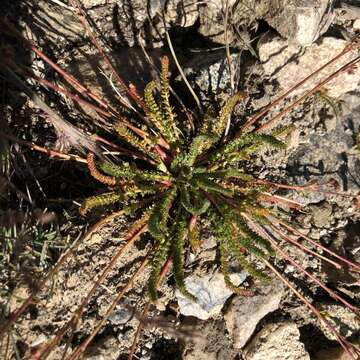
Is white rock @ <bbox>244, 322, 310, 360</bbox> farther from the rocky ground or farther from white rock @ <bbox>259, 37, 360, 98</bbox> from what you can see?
white rock @ <bbox>259, 37, 360, 98</bbox>

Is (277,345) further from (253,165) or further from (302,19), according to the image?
(302,19)

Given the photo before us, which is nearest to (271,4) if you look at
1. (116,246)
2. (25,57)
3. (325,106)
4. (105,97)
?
(325,106)

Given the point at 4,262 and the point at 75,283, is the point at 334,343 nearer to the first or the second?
the point at 75,283

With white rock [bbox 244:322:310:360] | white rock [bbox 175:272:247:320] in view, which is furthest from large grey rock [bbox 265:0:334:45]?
white rock [bbox 244:322:310:360]

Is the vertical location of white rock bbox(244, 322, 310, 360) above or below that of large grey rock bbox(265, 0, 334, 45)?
below

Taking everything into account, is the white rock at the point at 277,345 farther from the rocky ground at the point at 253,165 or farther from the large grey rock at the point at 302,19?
the large grey rock at the point at 302,19

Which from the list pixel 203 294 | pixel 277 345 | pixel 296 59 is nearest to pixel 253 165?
pixel 296 59

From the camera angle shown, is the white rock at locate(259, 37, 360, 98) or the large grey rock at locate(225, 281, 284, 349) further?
the white rock at locate(259, 37, 360, 98)
